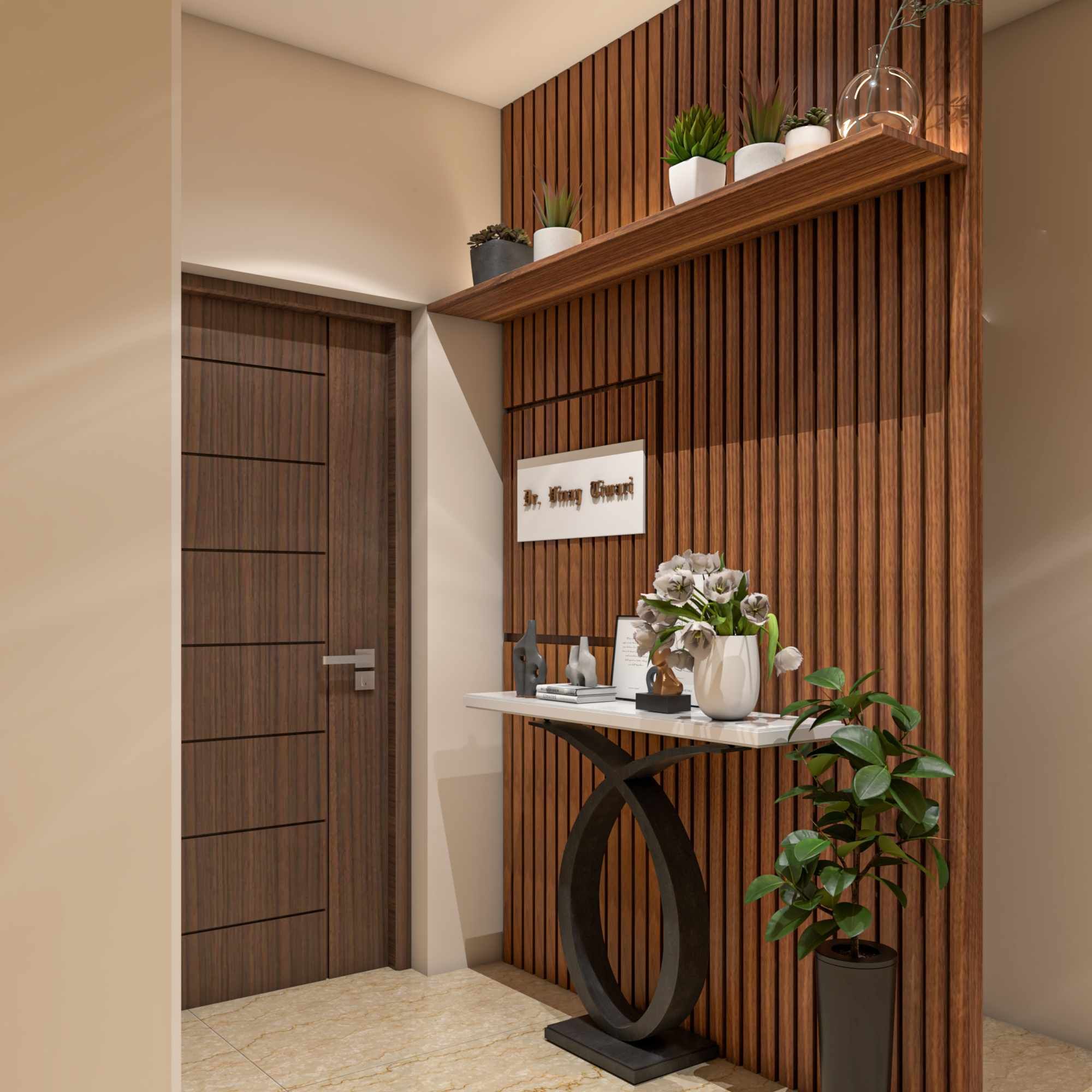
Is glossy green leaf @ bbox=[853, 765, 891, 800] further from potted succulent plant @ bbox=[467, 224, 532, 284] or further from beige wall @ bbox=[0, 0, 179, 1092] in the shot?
potted succulent plant @ bbox=[467, 224, 532, 284]

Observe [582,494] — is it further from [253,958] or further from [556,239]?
[253,958]

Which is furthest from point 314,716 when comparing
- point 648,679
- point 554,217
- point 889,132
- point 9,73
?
point 9,73

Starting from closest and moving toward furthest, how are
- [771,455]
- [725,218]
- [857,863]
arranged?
1. [857,863]
2. [725,218]
3. [771,455]

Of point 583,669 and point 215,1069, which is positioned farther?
point 583,669

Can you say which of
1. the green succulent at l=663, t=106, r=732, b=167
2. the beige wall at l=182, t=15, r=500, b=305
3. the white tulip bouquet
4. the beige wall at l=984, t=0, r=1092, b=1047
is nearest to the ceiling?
the beige wall at l=182, t=15, r=500, b=305

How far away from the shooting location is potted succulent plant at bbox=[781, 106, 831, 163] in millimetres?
2609

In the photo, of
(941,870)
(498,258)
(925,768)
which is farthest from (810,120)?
(941,870)

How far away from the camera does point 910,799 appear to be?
7.70 ft

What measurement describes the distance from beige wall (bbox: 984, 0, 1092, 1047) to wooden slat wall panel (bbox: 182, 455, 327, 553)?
2232 millimetres

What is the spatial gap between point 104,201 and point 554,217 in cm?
241

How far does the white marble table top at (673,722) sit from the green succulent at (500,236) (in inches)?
60.2

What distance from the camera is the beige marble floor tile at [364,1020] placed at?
3.01 m

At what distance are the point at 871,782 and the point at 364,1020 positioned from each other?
1.85 meters

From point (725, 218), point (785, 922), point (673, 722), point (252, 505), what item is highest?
point (725, 218)
